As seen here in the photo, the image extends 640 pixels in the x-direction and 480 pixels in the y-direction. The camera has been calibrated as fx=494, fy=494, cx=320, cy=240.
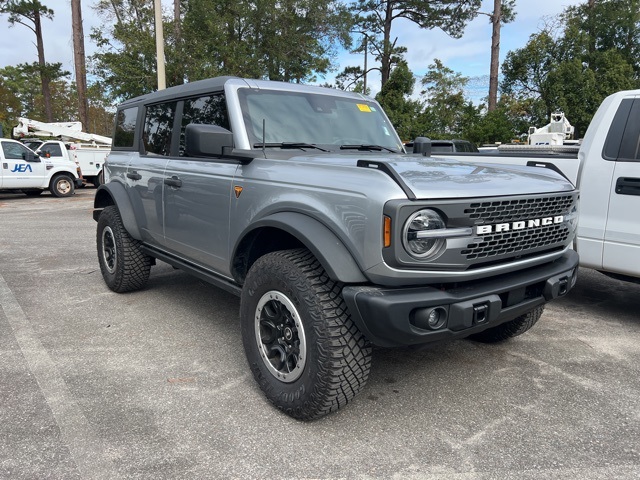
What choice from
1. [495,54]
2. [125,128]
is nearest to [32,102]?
[495,54]

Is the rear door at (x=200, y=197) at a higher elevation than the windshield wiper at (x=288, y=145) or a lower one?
lower

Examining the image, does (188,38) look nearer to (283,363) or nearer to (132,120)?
(132,120)

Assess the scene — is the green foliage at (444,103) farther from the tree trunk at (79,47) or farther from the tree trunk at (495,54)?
the tree trunk at (79,47)

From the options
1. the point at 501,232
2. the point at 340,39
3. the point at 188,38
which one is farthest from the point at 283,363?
the point at 340,39

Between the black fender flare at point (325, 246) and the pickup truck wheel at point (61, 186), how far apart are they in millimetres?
16390

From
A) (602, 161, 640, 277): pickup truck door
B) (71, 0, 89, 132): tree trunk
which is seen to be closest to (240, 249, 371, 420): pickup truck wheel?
(602, 161, 640, 277): pickup truck door

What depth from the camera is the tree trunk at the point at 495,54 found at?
69.7ft

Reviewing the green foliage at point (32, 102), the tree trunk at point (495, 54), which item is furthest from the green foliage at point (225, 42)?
the green foliage at point (32, 102)

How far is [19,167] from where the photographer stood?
15.2 m

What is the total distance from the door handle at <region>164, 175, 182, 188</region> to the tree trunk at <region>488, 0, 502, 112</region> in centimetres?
1997

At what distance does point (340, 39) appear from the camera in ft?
82.1

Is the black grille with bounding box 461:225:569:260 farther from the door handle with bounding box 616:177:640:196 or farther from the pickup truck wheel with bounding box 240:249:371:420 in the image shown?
the door handle with bounding box 616:177:640:196

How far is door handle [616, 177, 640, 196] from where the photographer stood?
4070 mm

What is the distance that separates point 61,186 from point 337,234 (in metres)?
16.9
